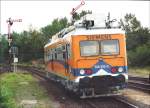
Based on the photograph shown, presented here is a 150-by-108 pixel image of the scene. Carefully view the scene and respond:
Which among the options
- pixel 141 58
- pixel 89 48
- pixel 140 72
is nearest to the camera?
pixel 89 48

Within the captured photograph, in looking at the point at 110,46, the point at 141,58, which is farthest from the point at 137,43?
the point at 110,46

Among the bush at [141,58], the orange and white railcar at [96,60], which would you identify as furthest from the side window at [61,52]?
the bush at [141,58]

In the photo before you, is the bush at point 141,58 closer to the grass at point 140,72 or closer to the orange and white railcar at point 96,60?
the grass at point 140,72

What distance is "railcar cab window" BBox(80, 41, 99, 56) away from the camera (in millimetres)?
17891

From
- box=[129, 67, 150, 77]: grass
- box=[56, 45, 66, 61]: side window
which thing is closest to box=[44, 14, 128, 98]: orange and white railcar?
box=[56, 45, 66, 61]: side window

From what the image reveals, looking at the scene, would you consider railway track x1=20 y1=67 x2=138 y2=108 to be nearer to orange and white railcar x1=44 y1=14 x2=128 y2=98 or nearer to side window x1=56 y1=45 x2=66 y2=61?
orange and white railcar x1=44 y1=14 x2=128 y2=98

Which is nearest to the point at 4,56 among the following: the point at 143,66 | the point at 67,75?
the point at 143,66

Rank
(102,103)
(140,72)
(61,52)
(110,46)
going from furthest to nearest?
1. (140,72)
2. (61,52)
3. (110,46)
4. (102,103)

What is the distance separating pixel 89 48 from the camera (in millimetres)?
17984

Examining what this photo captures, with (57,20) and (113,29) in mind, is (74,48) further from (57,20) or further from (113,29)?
(57,20)

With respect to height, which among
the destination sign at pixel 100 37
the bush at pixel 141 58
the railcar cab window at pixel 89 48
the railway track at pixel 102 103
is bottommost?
the railway track at pixel 102 103

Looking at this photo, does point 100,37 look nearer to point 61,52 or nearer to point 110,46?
point 110,46

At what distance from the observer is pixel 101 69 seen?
17.8 metres

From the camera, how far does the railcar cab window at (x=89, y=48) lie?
58.7 ft
